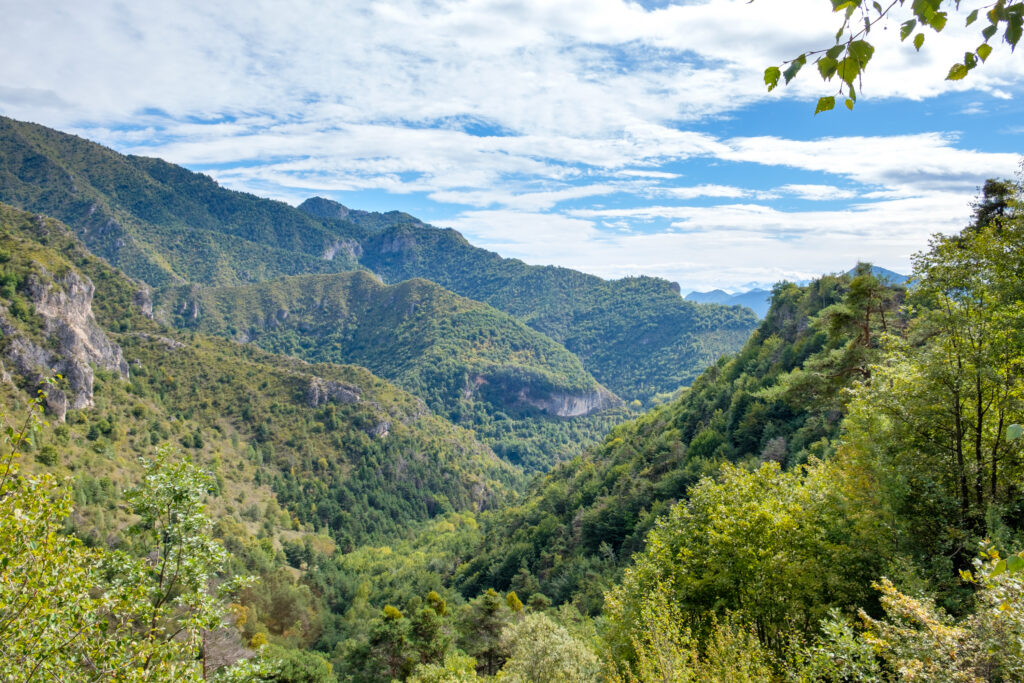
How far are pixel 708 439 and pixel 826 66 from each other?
4940cm

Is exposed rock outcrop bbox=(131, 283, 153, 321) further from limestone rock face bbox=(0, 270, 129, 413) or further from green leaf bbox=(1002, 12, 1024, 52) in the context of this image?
green leaf bbox=(1002, 12, 1024, 52)

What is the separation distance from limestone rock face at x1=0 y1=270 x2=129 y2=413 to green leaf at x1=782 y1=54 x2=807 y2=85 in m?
86.7

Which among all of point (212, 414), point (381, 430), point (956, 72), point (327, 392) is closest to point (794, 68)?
point (956, 72)

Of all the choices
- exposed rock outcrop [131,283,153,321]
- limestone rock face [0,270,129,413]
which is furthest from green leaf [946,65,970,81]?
exposed rock outcrop [131,283,153,321]

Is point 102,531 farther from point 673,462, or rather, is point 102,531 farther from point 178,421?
point 673,462

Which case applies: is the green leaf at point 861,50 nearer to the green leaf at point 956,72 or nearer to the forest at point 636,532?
the green leaf at point 956,72

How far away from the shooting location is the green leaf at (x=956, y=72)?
315cm

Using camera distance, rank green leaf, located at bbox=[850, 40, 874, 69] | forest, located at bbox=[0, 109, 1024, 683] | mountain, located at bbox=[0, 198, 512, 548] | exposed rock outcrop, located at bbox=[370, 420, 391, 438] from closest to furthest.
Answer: green leaf, located at bbox=[850, 40, 874, 69] < forest, located at bbox=[0, 109, 1024, 683] < mountain, located at bbox=[0, 198, 512, 548] < exposed rock outcrop, located at bbox=[370, 420, 391, 438]

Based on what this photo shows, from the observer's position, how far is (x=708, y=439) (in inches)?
1906

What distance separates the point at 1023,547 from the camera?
10164 millimetres

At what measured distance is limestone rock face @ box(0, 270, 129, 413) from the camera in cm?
7006

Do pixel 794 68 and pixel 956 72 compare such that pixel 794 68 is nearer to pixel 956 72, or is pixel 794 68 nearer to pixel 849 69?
pixel 849 69

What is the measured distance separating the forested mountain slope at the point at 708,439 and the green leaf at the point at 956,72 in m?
24.2

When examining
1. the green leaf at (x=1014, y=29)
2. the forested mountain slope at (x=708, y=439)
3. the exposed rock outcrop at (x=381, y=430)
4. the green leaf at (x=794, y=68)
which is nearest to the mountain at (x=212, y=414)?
the exposed rock outcrop at (x=381, y=430)
